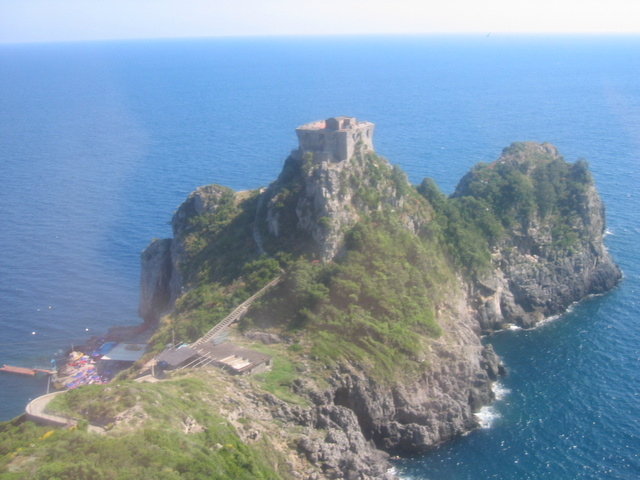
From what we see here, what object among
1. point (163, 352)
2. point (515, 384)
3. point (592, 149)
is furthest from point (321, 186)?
point (592, 149)

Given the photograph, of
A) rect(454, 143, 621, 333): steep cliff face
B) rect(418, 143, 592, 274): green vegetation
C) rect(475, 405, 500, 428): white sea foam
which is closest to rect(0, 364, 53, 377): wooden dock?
rect(475, 405, 500, 428): white sea foam

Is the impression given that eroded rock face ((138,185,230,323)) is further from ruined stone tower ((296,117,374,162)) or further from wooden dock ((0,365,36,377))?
ruined stone tower ((296,117,374,162))

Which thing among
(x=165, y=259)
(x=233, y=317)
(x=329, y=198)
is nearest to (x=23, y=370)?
(x=165, y=259)

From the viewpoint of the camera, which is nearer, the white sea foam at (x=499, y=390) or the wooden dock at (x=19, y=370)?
the white sea foam at (x=499, y=390)

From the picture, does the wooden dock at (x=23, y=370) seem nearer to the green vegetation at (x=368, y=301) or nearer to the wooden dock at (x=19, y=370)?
the wooden dock at (x=19, y=370)

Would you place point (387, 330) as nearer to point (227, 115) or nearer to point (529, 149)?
point (529, 149)

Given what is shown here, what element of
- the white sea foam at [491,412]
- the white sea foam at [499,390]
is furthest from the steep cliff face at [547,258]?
the white sea foam at [491,412]
